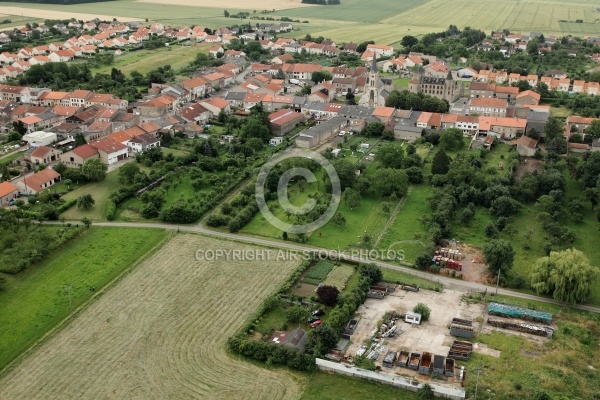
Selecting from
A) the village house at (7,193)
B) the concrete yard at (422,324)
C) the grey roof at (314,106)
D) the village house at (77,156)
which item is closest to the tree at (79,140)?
the village house at (77,156)

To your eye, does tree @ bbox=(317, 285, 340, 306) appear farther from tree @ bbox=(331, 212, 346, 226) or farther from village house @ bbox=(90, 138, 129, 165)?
village house @ bbox=(90, 138, 129, 165)

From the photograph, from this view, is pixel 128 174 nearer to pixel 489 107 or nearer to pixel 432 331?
pixel 432 331

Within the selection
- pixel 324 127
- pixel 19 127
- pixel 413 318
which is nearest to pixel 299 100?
pixel 324 127

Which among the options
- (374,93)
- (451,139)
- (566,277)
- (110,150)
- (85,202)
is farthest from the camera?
(374,93)

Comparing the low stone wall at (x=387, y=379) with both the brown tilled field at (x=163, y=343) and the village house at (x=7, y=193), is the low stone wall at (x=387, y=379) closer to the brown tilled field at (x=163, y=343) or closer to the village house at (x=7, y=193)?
the brown tilled field at (x=163, y=343)

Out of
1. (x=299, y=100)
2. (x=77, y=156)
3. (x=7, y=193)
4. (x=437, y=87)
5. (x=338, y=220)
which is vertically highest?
(x=437, y=87)

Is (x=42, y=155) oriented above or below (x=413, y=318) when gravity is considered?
above

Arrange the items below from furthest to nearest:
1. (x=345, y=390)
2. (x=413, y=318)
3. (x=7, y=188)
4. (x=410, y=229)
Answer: (x=7, y=188)
(x=410, y=229)
(x=413, y=318)
(x=345, y=390)
